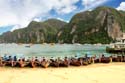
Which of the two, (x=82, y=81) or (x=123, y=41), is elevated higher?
(x=123, y=41)

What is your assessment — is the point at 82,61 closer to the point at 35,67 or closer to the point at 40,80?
the point at 35,67

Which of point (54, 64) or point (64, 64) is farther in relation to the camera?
point (64, 64)

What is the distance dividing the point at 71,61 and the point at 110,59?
9.68m

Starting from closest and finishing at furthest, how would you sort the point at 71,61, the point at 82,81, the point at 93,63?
1. the point at 82,81
2. the point at 71,61
3. the point at 93,63

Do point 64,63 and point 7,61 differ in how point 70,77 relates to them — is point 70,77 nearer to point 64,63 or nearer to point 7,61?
point 64,63

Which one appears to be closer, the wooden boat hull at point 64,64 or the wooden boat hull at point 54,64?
the wooden boat hull at point 54,64

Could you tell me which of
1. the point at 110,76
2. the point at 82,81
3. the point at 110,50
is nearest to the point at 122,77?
the point at 110,76

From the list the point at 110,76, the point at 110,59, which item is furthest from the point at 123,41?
the point at 110,76

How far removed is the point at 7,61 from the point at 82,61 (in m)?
12.8

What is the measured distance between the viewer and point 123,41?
102m

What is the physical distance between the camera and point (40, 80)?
1095 inches

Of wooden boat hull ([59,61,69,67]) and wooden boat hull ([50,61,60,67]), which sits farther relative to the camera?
wooden boat hull ([59,61,69,67])

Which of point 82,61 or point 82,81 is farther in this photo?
point 82,61

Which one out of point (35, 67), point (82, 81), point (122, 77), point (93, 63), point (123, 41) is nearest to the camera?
point (82, 81)
